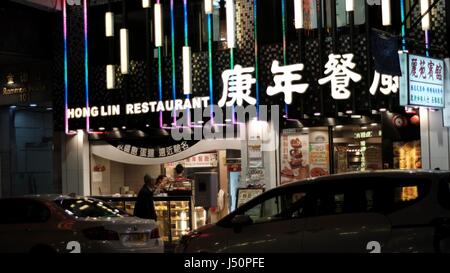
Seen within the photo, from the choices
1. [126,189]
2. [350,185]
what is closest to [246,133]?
Answer: [126,189]

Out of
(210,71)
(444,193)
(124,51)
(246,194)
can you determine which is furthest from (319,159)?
(444,193)

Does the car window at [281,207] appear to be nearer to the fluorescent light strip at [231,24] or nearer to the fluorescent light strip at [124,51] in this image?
the fluorescent light strip at [231,24]

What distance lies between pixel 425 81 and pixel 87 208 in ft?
23.2

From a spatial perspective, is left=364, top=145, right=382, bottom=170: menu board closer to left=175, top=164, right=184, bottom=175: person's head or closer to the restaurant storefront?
the restaurant storefront

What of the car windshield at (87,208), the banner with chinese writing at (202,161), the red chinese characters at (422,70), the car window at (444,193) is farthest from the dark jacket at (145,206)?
the car window at (444,193)

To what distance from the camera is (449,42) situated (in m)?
14.0

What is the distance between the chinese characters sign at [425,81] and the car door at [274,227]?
199 inches

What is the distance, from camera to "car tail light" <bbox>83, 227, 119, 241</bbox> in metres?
10.7

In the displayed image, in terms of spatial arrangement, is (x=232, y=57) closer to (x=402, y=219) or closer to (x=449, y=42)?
(x=449, y=42)

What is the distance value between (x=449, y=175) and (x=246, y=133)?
904cm

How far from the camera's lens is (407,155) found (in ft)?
48.6

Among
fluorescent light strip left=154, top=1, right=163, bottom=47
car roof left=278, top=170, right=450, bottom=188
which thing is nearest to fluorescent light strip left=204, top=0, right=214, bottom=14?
fluorescent light strip left=154, top=1, right=163, bottom=47

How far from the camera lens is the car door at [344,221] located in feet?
25.5

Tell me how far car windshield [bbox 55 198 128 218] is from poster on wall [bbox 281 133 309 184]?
536cm
